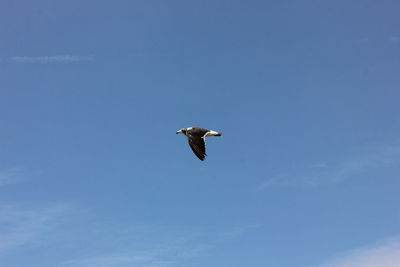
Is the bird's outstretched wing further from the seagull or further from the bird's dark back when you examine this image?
the bird's dark back

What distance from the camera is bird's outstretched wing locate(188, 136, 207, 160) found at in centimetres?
4984

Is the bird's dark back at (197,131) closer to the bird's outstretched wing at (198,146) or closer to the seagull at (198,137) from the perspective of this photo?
the seagull at (198,137)

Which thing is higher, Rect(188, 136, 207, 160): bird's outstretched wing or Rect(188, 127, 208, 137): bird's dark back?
Rect(188, 127, 208, 137): bird's dark back

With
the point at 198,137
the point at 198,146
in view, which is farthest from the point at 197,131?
the point at 198,146

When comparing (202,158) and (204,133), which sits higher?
(204,133)

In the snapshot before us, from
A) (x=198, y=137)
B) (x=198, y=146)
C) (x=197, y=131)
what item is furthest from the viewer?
(x=197, y=131)

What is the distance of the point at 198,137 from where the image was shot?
5131cm

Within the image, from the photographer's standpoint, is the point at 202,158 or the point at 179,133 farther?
the point at 179,133

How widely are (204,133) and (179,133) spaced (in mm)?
4211

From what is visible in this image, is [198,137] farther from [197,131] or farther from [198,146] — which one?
[198,146]

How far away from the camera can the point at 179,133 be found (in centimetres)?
5359

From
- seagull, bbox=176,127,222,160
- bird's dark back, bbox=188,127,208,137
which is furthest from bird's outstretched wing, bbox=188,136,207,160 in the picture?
bird's dark back, bbox=188,127,208,137

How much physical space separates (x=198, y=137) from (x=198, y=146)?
143 cm

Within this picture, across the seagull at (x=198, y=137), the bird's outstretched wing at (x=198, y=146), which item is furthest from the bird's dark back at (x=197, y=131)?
the bird's outstretched wing at (x=198, y=146)
